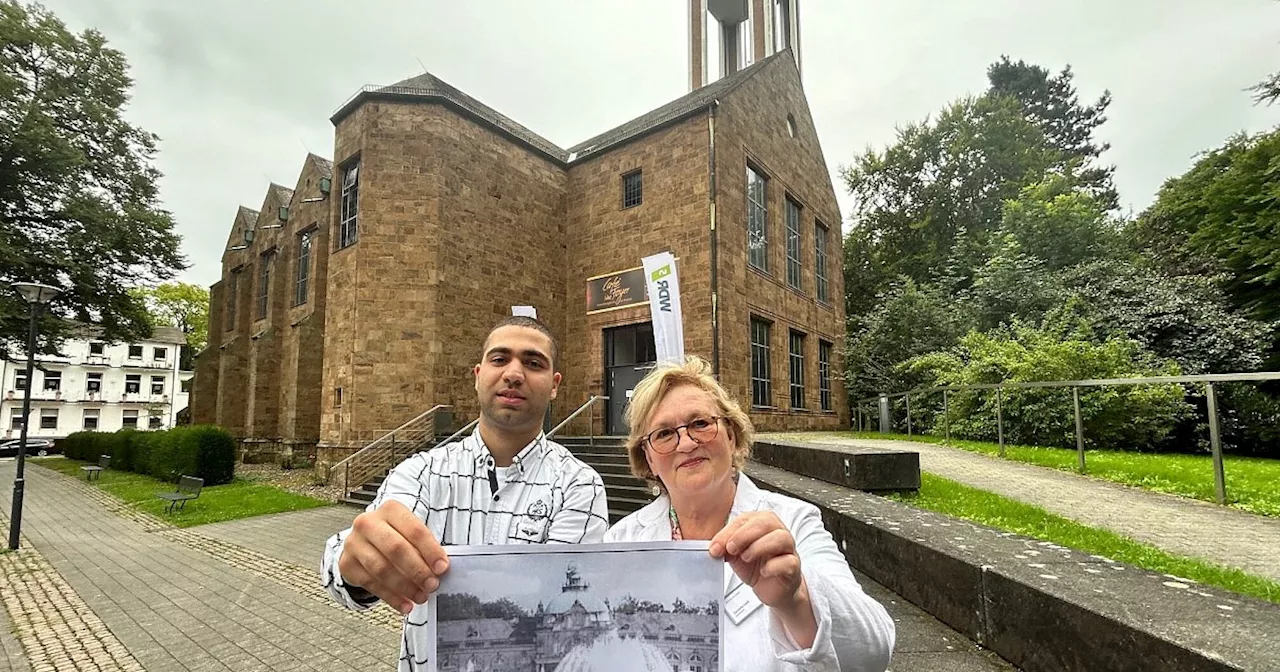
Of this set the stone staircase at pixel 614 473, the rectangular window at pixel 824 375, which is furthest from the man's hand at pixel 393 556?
the rectangular window at pixel 824 375

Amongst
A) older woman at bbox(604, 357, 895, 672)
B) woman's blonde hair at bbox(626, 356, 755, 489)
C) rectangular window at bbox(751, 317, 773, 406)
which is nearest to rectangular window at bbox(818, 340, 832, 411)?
rectangular window at bbox(751, 317, 773, 406)

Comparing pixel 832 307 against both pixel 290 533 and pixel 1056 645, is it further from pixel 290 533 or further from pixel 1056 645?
pixel 1056 645

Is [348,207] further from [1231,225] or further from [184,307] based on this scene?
[184,307]

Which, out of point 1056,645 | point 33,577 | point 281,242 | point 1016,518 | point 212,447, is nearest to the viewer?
point 1056,645

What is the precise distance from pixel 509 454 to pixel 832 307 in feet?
63.9

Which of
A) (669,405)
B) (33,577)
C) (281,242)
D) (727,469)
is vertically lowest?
(33,577)

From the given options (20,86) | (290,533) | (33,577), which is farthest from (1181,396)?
(20,86)

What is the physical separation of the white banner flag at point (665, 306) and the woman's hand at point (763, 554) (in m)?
9.90

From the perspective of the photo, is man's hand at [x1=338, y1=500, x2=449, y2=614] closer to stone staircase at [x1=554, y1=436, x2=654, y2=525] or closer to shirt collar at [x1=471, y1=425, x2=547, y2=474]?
shirt collar at [x1=471, y1=425, x2=547, y2=474]

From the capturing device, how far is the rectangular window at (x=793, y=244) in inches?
692

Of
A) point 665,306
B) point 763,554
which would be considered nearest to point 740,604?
point 763,554

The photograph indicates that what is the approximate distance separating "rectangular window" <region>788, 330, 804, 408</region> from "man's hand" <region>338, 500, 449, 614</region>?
53.2 ft

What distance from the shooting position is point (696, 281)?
45.6 feet

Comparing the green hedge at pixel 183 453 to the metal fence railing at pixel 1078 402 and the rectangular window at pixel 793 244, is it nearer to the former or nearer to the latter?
the rectangular window at pixel 793 244
